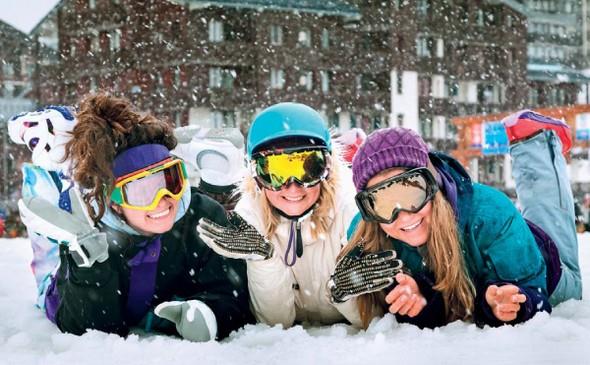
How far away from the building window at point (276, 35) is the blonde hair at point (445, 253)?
30.3 metres

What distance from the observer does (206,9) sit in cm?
3195

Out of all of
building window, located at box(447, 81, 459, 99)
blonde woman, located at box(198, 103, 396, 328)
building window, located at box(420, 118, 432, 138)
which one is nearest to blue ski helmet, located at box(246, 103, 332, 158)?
blonde woman, located at box(198, 103, 396, 328)

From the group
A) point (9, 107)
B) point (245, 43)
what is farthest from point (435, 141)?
point (9, 107)

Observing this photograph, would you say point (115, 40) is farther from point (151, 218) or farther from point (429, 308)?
point (429, 308)

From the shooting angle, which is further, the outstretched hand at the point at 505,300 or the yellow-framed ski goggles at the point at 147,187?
the yellow-framed ski goggles at the point at 147,187

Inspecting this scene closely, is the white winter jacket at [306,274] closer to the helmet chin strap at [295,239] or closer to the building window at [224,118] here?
the helmet chin strap at [295,239]

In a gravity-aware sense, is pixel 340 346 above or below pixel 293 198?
below

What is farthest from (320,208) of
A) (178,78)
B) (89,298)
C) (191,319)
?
(178,78)

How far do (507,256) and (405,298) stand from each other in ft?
1.40

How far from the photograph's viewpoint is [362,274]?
3201mm

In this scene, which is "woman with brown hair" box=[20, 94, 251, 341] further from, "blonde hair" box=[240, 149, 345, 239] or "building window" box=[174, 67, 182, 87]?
"building window" box=[174, 67, 182, 87]

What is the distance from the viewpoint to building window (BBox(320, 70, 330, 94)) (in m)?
34.7

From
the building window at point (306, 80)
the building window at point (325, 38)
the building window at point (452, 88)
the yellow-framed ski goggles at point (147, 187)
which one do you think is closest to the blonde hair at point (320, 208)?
the yellow-framed ski goggles at point (147, 187)

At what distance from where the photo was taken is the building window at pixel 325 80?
34719mm
